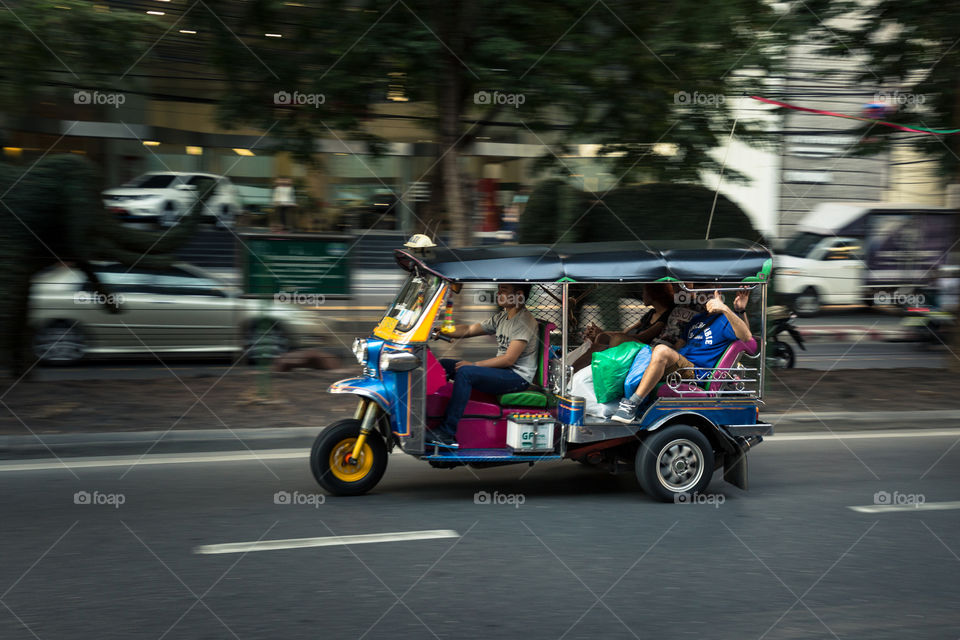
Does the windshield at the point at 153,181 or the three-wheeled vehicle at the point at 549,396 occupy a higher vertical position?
the windshield at the point at 153,181

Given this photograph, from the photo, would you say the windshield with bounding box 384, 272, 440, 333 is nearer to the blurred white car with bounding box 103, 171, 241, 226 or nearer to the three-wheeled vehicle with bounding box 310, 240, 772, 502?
the three-wheeled vehicle with bounding box 310, 240, 772, 502

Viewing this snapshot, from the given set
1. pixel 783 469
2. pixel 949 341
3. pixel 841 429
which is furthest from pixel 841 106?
pixel 783 469

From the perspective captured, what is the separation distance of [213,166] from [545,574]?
16.8 metres

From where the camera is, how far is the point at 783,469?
26.9 ft

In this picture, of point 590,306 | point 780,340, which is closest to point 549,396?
point 590,306

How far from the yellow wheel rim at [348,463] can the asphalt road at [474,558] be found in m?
0.19

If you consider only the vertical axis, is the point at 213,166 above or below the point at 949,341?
above

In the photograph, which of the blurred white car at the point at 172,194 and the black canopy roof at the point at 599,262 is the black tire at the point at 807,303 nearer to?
the blurred white car at the point at 172,194

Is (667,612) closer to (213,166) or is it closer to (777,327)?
(777,327)

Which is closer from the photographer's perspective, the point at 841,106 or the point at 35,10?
the point at 35,10

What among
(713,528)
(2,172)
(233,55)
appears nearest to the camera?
(713,528)

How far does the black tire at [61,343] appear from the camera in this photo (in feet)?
38.1

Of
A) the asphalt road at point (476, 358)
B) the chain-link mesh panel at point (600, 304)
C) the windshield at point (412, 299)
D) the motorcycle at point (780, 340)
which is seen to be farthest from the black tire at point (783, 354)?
the windshield at point (412, 299)

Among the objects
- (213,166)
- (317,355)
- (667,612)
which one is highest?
(213,166)
